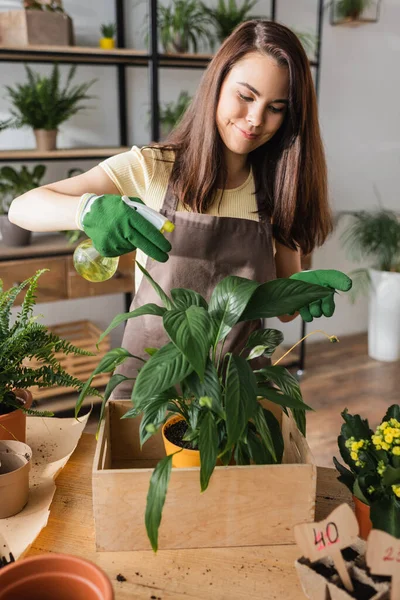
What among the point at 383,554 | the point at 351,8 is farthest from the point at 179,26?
the point at 383,554

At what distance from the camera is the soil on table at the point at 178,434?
99 centimetres

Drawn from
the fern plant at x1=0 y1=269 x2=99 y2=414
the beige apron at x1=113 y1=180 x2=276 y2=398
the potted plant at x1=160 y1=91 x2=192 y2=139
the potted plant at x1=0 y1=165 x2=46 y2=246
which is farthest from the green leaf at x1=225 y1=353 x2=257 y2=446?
the potted plant at x1=160 y1=91 x2=192 y2=139

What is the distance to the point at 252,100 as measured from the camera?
1.34 metres

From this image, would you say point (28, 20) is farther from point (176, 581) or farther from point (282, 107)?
point (176, 581)

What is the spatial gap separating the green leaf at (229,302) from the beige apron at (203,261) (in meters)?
0.57

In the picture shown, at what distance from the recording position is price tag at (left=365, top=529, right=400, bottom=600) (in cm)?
73

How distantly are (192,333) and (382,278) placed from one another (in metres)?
3.41

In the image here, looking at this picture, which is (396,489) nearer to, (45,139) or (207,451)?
(207,451)

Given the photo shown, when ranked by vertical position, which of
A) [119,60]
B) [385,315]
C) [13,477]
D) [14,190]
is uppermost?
[119,60]

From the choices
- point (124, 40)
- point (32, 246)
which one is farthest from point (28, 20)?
point (32, 246)

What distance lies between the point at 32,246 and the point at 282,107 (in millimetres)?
1855

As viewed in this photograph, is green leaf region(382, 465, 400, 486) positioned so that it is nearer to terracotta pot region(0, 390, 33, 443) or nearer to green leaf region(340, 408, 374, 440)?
green leaf region(340, 408, 374, 440)

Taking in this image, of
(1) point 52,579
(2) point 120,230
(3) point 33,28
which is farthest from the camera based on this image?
(3) point 33,28

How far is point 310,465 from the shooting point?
0.94m
